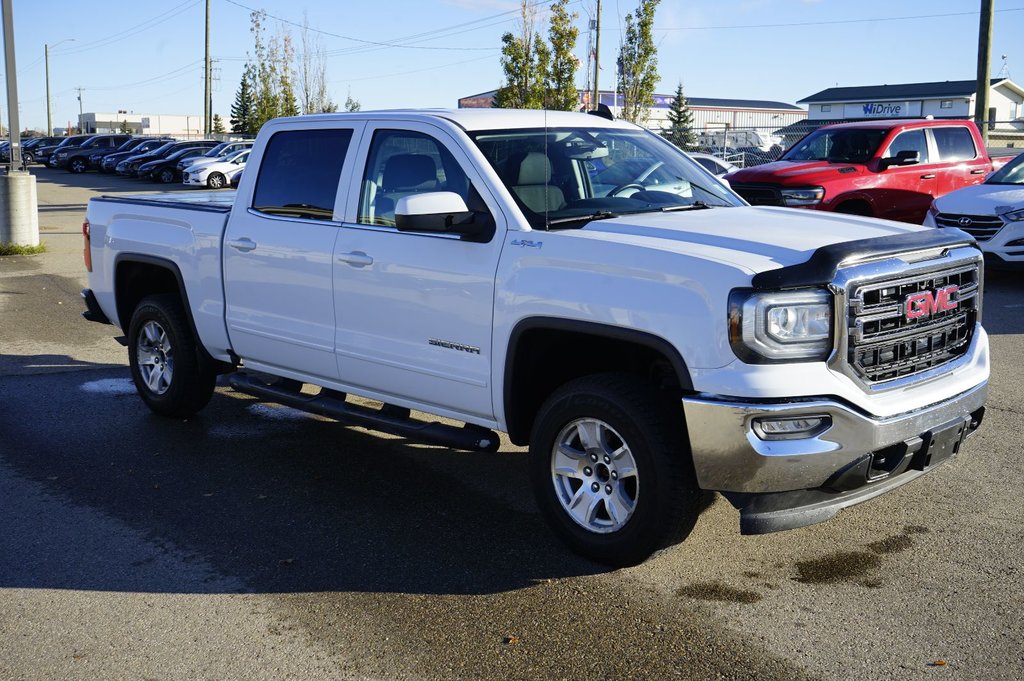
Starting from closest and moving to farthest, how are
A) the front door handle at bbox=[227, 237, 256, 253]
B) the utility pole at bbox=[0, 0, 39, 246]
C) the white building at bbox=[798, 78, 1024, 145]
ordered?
the front door handle at bbox=[227, 237, 256, 253] → the utility pole at bbox=[0, 0, 39, 246] → the white building at bbox=[798, 78, 1024, 145]

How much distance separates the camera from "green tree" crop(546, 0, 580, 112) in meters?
35.9

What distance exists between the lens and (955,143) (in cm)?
1529

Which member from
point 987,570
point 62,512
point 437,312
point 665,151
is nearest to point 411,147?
point 437,312

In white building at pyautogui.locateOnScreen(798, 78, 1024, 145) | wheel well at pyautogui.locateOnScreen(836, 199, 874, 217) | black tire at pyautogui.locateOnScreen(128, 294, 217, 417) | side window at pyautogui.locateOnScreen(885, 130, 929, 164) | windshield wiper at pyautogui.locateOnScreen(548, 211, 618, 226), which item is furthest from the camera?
white building at pyautogui.locateOnScreen(798, 78, 1024, 145)

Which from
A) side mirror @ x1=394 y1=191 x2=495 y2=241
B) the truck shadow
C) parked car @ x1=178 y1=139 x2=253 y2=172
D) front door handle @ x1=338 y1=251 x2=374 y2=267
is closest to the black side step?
the truck shadow

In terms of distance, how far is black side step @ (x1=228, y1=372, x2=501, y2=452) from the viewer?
16.9 ft

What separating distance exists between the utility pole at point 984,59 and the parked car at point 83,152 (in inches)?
1656

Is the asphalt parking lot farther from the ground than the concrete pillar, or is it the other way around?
the concrete pillar

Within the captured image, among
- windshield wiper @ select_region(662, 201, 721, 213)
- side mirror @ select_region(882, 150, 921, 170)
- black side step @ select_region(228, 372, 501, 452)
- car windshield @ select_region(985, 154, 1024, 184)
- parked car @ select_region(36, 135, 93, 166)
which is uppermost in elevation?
parked car @ select_region(36, 135, 93, 166)

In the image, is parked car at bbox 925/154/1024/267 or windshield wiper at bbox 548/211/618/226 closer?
windshield wiper at bbox 548/211/618/226

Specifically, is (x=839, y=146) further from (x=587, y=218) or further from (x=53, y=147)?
(x=53, y=147)

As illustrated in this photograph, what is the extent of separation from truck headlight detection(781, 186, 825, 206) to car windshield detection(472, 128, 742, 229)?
8033 millimetres

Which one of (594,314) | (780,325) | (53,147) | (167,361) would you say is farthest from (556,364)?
(53,147)

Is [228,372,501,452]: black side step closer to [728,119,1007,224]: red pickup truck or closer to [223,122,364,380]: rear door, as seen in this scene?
[223,122,364,380]: rear door
